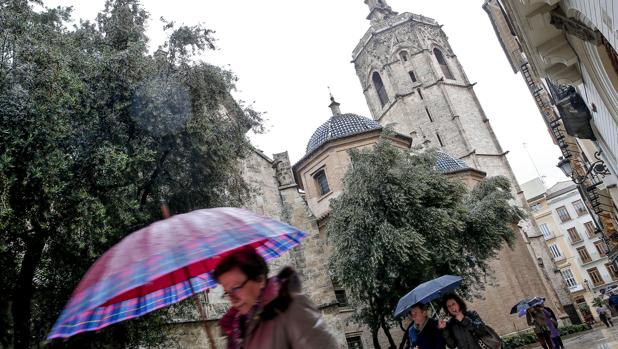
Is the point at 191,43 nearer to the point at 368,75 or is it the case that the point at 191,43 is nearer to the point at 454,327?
the point at 454,327

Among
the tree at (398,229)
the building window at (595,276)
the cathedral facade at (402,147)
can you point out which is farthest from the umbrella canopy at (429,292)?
the building window at (595,276)

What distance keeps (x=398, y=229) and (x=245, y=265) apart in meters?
12.0

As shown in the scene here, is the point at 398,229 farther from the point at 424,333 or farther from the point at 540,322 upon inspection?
the point at 424,333

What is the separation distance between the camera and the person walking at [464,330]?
4973 millimetres

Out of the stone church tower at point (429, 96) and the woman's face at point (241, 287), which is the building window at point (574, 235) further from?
the woman's face at point (241, 287)

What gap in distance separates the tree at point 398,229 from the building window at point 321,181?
Answer: 404 inches

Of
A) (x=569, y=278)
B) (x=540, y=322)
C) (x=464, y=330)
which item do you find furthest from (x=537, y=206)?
(x=464, y=330)

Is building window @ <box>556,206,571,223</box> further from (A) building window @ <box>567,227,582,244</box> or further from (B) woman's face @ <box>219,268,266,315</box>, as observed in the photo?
(B) woman's face @ <box>219,268,266,315</box>

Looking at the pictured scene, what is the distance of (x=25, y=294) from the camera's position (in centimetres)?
713

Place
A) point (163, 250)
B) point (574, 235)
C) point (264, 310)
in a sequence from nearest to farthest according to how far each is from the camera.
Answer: point (264, 310) < point (163, 250) < point (574, 235)

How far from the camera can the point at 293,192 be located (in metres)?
18.4

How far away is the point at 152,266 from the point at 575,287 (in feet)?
228

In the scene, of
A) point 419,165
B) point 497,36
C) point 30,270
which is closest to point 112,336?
point 30,270

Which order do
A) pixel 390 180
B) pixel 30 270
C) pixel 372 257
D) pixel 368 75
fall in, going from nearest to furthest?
pixel 30 270 < pixel 372 257 < pixel 390 180 < pixel 368 75
